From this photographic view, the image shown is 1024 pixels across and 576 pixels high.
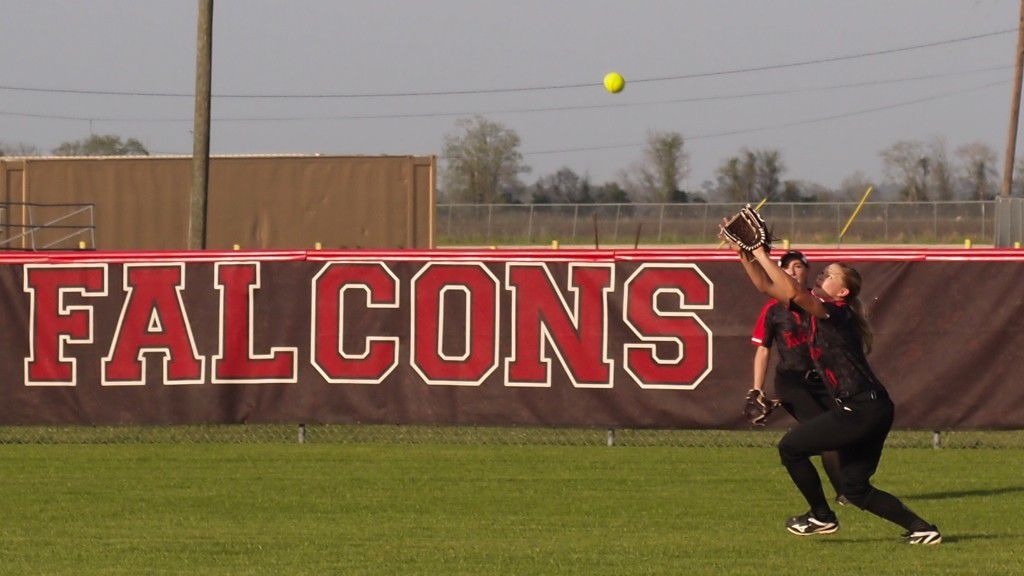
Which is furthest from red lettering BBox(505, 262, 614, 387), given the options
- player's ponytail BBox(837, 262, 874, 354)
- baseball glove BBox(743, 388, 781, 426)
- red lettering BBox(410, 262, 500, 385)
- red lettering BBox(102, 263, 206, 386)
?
player's ponytail BBox(837, 262, 874, 354)

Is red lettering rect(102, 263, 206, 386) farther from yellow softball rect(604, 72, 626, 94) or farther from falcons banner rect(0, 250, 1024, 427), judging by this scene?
yellow softball rect(604, 72, 626, 94)

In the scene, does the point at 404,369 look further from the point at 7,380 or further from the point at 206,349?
the point at 7,380

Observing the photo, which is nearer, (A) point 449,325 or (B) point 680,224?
(A) point 449,325

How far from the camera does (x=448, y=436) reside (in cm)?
1511

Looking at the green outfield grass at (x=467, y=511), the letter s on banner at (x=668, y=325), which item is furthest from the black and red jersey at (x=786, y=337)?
the letter s on banner at (x=668, y=325)

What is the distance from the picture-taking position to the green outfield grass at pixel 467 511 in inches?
322

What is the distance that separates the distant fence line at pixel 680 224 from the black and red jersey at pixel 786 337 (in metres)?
43.7

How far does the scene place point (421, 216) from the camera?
33.6 m

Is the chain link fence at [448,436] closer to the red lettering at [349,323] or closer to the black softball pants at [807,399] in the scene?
the red lettering at [349,323]

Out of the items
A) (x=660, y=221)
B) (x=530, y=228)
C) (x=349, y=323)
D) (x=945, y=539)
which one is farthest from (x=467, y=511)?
(x=530, y=228)

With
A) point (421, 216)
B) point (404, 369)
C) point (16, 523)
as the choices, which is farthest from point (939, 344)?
point (421, 216)

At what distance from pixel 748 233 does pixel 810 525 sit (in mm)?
1975

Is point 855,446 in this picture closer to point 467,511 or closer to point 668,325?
point 467,511

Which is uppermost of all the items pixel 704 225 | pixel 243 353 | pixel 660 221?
pixel 660 221
